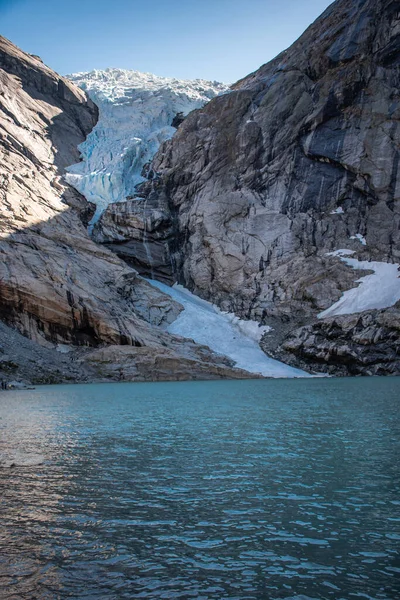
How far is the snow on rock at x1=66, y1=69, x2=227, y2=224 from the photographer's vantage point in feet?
276

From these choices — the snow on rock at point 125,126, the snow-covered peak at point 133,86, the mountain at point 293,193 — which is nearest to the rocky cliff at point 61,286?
the snow on rock at point 125,126

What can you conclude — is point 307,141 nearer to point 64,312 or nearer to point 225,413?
point 64,312

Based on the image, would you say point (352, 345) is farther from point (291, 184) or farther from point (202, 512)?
point (202, 512)

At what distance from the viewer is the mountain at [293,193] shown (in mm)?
64875

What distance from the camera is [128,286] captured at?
63.3 metres

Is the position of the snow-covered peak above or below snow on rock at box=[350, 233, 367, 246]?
above

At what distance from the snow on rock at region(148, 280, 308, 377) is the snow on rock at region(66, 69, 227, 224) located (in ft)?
77.9

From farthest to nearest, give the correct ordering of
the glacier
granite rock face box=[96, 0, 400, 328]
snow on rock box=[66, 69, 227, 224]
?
snow on rock box=[66, 69, 227, 224], granite rock face box=[96, 0, 400, 328], the glacier

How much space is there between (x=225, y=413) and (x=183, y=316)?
44.4m

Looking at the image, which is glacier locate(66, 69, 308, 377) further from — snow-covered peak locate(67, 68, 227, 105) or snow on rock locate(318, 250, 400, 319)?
snow on rock locate(318, 250, 400, 319)

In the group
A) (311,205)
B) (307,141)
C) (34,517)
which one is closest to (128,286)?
(311,205)

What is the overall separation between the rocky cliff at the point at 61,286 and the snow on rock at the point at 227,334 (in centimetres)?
216

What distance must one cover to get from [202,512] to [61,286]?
154ft

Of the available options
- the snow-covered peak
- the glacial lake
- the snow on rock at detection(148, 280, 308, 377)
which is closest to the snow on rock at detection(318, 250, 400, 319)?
the snow on rock at detection(148, 280, 308, 377)
